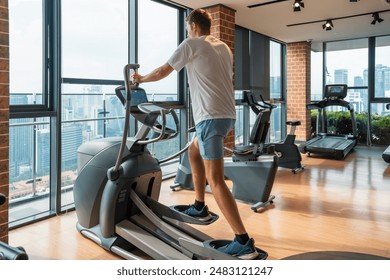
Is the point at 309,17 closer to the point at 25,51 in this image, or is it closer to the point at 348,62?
the point at 348,62

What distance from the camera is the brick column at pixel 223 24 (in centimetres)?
511

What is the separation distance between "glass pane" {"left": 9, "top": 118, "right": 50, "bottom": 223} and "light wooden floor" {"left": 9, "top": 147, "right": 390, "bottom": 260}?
0.33 metres

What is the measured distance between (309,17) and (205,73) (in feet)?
15.1

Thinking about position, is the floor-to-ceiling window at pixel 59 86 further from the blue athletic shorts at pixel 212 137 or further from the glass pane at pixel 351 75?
the glass pane at pixel 351 75

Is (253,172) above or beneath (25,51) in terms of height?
beneath

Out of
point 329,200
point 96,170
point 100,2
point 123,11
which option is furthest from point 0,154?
point 329,200

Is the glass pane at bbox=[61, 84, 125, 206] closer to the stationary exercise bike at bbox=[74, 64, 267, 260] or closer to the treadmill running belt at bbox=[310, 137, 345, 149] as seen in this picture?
the stationary exercise bike at bbox=[74, 64, 267, 260]

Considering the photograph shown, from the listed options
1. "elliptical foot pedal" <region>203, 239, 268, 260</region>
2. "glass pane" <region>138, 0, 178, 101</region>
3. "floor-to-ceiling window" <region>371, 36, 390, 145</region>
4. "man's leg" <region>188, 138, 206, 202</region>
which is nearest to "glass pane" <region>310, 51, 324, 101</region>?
"floor-to-ceiling window" <region>371, 36, 390, 145</region>

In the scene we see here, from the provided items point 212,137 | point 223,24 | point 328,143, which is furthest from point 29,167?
point 328,143

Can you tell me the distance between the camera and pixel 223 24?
204 inches

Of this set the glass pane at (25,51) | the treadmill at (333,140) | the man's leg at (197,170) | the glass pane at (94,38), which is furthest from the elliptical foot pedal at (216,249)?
the treadmill at (333,140)

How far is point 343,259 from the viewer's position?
66.7 inches

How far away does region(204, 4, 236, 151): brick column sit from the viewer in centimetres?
511

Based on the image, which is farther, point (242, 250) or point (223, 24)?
point (223, 24)
